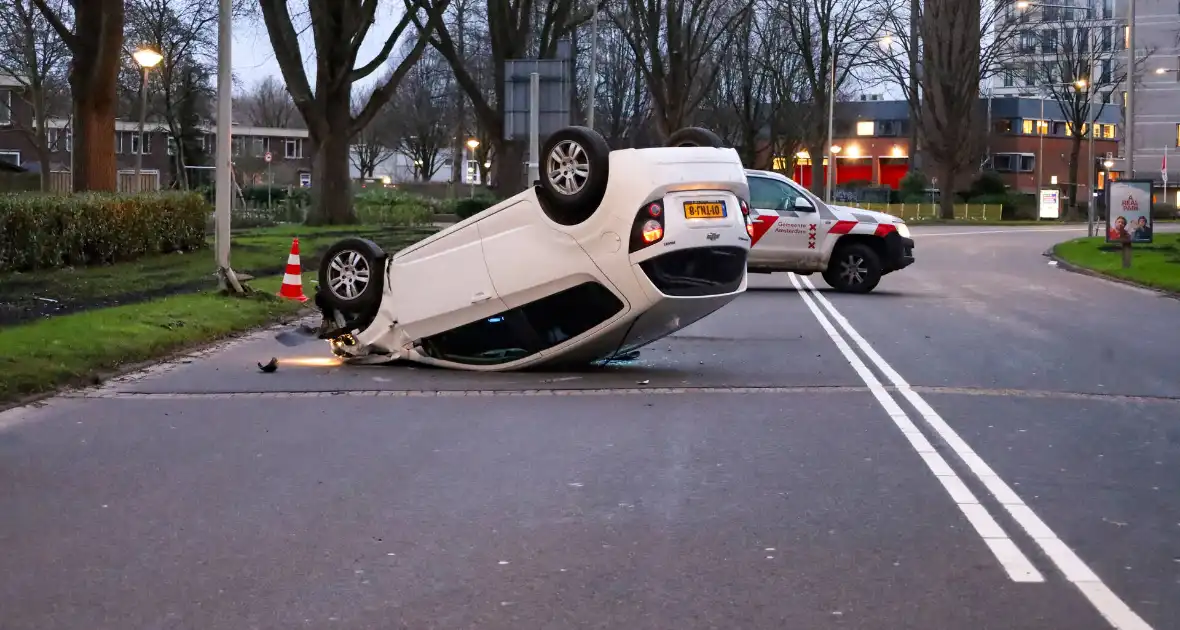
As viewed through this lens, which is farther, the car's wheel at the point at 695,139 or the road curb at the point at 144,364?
the car's wheel at the point at 695,139

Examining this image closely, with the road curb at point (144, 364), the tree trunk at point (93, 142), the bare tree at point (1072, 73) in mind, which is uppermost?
the bare tree at point (1072, 73)

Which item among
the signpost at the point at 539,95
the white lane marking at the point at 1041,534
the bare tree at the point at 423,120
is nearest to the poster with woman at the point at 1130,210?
the signpost at the point at 539,95

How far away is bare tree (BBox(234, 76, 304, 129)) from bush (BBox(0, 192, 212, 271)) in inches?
3354

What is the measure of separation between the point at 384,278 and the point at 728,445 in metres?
4.81

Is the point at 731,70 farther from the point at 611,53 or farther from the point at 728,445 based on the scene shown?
the point at 728,445

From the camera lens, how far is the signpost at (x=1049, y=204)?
70812 mm

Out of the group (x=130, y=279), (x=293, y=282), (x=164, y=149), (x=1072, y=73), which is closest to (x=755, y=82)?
(x=1072, y=73)

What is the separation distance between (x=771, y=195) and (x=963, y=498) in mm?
15414

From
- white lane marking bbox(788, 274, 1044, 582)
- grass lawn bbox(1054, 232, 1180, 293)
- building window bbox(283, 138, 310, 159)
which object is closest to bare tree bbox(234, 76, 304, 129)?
building window bbox(283, 138, 310, 159)

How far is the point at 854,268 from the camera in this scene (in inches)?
902

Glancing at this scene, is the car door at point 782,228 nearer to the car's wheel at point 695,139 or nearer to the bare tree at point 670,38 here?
the car's wheel at point 695,139

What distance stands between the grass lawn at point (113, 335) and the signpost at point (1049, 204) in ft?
192

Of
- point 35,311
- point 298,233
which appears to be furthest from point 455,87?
point 35,311

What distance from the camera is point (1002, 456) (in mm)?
8641
